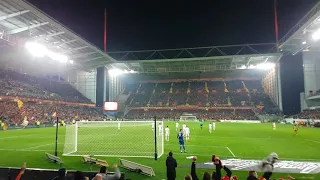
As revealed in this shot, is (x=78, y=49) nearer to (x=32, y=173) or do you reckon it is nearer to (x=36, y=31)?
(x=36, y=31)

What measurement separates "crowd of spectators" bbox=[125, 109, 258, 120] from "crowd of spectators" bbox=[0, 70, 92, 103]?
686 inches

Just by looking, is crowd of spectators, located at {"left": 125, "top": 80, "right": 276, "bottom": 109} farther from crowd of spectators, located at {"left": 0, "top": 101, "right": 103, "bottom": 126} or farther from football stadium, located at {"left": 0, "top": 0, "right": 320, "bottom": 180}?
crowd of spectators, located at {"left": 0, "top": 101, "right": 103, "bottom": 126}

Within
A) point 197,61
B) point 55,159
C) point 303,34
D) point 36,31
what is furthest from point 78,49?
point 303,34

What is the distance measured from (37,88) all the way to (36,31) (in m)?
20.7

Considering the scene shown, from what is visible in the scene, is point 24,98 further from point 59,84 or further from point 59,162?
point 59,162

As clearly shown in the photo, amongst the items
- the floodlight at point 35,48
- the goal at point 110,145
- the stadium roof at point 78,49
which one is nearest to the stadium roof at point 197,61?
the stadium roof at point 78,49

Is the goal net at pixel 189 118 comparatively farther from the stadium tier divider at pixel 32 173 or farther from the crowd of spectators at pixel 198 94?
the stadium tier divider at pixel 32 173

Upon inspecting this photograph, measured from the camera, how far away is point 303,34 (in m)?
46.8

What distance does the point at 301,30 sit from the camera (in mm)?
43188

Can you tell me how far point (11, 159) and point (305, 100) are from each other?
6212cm

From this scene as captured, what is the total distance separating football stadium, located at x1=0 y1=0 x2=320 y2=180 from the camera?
14.3m

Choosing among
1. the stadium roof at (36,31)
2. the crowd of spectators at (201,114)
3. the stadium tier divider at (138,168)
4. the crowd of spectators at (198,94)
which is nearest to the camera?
the stadium tier divider at (138,168)

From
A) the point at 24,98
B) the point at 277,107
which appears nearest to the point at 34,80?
the point at 24,98

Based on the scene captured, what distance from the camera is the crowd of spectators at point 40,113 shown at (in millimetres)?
43719
